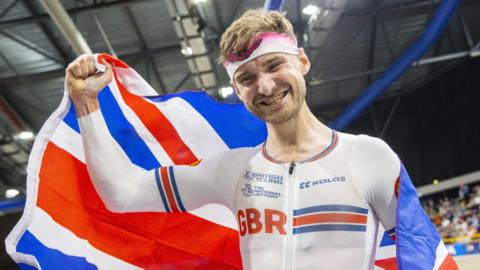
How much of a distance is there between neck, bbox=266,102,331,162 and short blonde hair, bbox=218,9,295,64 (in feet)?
1.07

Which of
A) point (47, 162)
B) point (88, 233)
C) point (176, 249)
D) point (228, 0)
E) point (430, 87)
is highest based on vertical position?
point (47, 162)

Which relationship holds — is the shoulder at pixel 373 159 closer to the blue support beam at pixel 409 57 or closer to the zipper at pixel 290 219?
the zipper at pixel 290 219

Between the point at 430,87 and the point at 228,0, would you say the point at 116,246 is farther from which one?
the point at 430,87

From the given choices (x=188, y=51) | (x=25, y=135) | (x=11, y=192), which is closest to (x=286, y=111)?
(x=188, y=51)

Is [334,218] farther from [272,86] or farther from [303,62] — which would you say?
[303,62]

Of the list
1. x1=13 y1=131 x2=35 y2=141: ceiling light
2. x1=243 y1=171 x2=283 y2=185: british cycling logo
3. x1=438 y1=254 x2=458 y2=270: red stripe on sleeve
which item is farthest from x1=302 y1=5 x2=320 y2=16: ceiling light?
x1=13 y1=131 x2=35 y2=141: ceiling light

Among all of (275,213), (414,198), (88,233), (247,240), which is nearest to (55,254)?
(88,233)

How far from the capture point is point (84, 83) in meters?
1.95

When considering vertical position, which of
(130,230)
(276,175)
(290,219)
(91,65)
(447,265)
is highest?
(91,65)

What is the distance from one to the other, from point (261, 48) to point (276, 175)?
0.49 meters

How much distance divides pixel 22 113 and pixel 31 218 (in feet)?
42.1

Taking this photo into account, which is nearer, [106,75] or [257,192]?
[257,192]

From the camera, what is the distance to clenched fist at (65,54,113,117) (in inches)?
75.4

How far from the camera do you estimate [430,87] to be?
18031 mm
